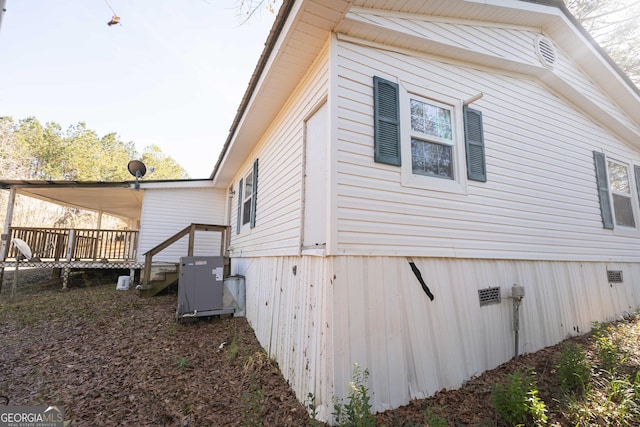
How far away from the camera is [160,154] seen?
30422mm

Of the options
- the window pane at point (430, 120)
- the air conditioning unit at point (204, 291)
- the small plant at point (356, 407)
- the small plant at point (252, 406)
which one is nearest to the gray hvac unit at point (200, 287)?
the air conditioning unit at point (204, 291)

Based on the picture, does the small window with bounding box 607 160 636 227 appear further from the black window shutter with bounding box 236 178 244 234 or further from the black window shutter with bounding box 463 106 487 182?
the black window shutter with bounding box 236 178 244 234

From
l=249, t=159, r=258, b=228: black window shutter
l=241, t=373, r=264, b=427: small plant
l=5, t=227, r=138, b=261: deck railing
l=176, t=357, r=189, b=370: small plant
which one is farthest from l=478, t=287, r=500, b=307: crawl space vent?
l=5, t=227, r=138, b=261: deck railing

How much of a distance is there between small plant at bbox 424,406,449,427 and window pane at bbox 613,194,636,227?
20.0 feet

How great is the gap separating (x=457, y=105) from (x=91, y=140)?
28.0m

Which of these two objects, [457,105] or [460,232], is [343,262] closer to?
[460,232]

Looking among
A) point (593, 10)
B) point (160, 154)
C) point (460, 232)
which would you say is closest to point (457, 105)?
point (460, 232)

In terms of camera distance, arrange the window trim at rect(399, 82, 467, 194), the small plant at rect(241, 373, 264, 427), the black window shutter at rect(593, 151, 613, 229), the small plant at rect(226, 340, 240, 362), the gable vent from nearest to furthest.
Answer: the small plant at rect(241, 373, 264, 427) < the window trim at rect(399, 82, 467, 194) < the small plant at rect(226, 340, 240, 362) < the gable vent < the black window shutter at rect(593, 151, 613, 229)

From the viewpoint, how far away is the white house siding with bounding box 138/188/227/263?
31.4ft

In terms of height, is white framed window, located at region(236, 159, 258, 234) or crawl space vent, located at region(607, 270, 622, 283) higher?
white framed window, located at region(236, 159, 258, 234)

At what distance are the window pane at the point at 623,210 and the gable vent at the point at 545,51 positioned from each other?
3162mm

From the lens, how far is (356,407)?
2336 mm

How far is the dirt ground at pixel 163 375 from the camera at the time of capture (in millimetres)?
2771

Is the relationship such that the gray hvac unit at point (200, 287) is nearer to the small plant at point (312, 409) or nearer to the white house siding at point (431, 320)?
the small plant at point (312, 409)
